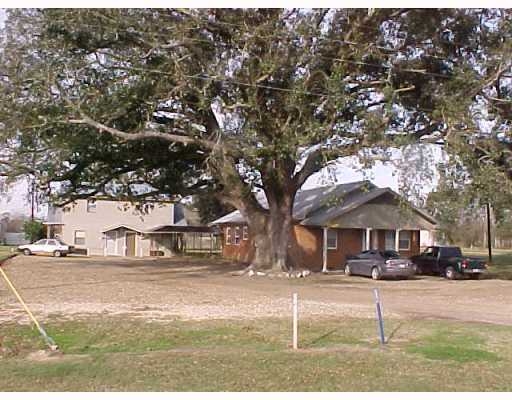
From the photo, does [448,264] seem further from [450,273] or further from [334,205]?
[334,205]

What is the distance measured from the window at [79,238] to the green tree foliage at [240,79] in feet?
118

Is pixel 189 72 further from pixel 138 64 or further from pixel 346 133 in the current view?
pixel 346 133

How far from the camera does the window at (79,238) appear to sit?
66750mm

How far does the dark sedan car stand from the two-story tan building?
30162 millimetres

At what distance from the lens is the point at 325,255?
128 ft

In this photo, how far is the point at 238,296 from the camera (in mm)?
22234

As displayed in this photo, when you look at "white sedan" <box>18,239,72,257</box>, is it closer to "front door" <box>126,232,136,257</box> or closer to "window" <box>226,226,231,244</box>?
"front door" <box>126,232,136,257</box>

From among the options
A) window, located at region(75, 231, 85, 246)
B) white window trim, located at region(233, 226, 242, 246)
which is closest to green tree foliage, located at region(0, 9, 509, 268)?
white window trim, located at region(233, 226, 242, 246)

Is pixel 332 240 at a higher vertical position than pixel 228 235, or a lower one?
lower

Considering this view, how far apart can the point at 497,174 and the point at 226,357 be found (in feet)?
61.8

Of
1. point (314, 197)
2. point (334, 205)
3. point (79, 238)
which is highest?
point (314, 197)

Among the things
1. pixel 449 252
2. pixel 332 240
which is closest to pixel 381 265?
pixel 449 252

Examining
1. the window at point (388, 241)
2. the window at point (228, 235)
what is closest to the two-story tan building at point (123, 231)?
the window at point (228, 235)

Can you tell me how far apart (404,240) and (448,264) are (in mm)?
8783
